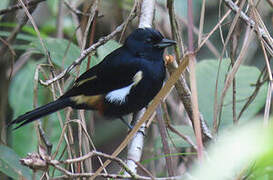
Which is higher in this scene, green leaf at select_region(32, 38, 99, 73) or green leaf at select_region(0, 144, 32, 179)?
green leaf at select_region(32, 38, 99, 73)

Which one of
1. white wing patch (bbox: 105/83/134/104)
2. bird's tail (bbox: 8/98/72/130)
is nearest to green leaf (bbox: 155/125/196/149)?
white wing patch (bbox: 105/83/134/104)

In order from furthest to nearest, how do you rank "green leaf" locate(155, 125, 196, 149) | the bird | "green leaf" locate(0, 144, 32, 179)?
the bird → "green leaf" locate(155, 125, 196, 149) → "green leaf" locate(0, 144, 32, 179)

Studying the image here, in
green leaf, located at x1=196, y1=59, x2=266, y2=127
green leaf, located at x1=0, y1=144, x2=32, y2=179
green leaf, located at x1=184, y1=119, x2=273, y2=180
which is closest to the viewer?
green leaf, located at x1=184, y1=119, x2=273, y2=180

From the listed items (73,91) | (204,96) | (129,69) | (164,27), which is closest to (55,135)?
(73,91)

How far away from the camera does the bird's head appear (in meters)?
2.41

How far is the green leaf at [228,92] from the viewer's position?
2.13 meters

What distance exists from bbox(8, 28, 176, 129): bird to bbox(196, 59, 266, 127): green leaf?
A: 0.86 feet

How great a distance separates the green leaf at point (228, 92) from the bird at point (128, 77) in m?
0.26

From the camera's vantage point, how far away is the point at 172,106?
315cm

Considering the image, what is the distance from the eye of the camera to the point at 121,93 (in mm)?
2484

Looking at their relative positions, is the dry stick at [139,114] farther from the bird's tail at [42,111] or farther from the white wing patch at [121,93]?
the bird's tail at [42,111]

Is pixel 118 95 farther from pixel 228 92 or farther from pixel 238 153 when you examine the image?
pixel 238 153

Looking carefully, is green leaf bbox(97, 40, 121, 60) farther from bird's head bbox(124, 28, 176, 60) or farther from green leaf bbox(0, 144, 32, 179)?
green leaf bbox(0, 144, 32, 179)

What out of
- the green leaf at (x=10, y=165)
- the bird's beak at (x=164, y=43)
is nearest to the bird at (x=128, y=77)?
the bird's beak at (x=164, y=43)
